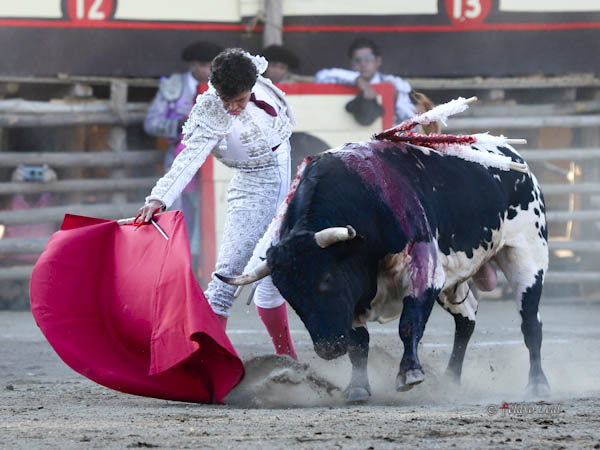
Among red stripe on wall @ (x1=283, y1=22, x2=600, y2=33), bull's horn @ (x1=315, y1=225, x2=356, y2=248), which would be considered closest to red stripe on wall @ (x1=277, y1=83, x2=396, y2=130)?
red stripe on wall @ (x1=283, y1=22, x2=600, y2=33)

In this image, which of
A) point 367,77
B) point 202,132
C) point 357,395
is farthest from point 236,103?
point 367,77

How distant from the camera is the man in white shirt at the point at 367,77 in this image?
32.5 ft

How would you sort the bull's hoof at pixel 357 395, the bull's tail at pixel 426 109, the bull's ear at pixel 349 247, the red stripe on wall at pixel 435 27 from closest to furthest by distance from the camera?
1. the bull's ear at pixel 349 247
2. the bull's hoof at pixel 357 395
3. the bull's tail at pixel 426 109
4. the red stripe on wall at pixel 435 27

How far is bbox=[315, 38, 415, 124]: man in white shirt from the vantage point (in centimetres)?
991

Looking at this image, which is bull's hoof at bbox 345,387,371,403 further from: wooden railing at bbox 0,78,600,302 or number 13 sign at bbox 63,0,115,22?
number 13 sign at bbox 63,0,115,22

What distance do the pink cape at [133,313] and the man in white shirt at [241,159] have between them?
0.20 metres

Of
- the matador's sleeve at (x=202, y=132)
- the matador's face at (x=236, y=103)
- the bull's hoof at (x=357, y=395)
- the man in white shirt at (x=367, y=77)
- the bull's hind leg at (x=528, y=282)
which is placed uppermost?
the man in white shirt at (x=367, y=77)

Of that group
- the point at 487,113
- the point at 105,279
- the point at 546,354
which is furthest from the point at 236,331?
the point at 487,113

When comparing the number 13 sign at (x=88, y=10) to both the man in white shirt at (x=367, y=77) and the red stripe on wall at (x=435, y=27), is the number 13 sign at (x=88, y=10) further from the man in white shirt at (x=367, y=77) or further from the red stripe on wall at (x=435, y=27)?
the man in white shirt at (x=367, y=77)

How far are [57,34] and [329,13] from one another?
230 centimetres

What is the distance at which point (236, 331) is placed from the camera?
27.1 feet

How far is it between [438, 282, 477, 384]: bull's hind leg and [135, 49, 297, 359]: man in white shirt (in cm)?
81

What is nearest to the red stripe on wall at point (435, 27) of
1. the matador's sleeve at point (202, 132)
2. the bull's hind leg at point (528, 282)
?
the bull's hind leg at point (528, 282)

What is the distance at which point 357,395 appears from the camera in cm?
511
